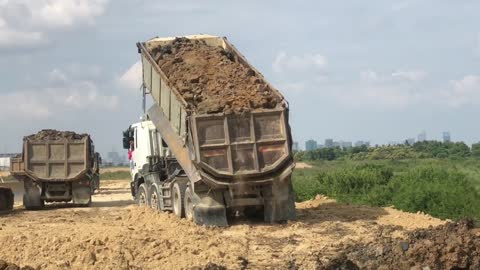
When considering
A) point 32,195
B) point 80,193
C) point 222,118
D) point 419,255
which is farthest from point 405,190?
point 419,255

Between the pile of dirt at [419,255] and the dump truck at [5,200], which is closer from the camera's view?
the pile of dirt at [419,255]

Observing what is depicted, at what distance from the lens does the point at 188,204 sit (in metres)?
16.5

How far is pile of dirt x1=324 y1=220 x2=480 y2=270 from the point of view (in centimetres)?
939

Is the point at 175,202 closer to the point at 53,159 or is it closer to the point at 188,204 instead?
the point at 188,204

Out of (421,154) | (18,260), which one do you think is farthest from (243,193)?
(421,154)

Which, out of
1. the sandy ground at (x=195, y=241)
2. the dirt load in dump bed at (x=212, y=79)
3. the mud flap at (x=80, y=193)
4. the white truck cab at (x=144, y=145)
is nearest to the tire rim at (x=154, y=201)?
the sandy ground at (x=195, y=241)

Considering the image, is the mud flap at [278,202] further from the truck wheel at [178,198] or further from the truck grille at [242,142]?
the truck wheel at [178,198]

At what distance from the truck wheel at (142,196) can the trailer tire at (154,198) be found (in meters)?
0.58

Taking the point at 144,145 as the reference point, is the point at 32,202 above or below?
below

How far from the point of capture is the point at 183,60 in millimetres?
17922

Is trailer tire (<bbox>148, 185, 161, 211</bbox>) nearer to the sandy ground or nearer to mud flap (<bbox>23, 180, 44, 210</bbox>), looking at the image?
the sandy ground

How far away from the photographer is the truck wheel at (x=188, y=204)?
16.2 metres

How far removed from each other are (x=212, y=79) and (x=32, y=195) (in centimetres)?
982

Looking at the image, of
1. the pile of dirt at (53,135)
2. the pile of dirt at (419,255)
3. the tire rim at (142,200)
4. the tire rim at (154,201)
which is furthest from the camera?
the pile of dirt at (53,135)
